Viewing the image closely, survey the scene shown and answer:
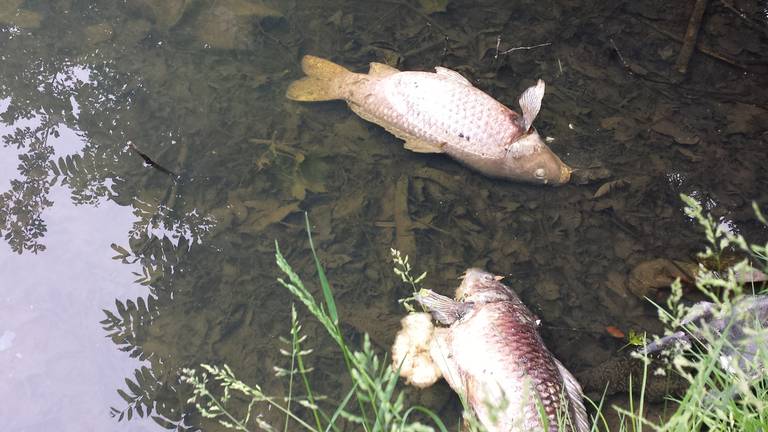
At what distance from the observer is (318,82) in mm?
4930

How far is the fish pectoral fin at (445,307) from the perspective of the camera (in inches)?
145

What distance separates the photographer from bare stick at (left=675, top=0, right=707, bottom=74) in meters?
5.13

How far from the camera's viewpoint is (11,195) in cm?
447

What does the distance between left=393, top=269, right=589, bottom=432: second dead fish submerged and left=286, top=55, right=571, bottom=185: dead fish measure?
3.32ft

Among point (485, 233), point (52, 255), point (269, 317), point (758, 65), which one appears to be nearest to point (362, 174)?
point (485, 233)

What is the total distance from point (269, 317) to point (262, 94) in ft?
6.88

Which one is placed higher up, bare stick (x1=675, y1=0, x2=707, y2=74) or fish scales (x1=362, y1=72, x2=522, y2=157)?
fish scales (x1=362, y1=72, x2=522, y2=157)

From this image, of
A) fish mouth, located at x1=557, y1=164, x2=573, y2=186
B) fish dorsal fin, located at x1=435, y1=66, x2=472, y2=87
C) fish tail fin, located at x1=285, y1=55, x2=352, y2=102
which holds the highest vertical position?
fish tail fin, located at x1=285, y1=55, x2=352, y2=102

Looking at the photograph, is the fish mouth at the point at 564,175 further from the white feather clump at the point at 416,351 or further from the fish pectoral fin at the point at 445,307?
the white feather clump at the point at 416,351

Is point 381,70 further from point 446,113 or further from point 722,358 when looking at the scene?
point 722,358

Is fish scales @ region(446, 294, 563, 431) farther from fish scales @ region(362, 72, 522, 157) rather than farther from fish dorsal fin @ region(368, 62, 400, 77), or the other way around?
fish dorsal fin @ region(368, 62, 400, 77)

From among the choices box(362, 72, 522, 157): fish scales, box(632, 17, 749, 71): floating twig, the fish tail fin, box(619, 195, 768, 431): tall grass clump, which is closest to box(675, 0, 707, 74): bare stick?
box(632, 17, 749, 71): floating twig

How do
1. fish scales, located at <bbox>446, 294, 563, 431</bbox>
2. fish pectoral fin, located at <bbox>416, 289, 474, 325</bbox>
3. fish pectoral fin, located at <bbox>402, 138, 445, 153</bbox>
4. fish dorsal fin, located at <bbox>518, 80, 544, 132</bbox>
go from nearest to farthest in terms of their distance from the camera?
fish scales, located at <bbox>446, 294, 563, 431</bbox>, fish pectoral fin, located at <bbox>416, 289, 474, 325</bbox>, fish dorsal fin, located at <bbox>518, 80, 544, 132</bbox>, fish pectoral fin, located at <bbox>402, 138, 445, 153</bbox>

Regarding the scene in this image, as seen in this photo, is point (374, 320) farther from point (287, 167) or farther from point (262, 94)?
point (262, 94)
